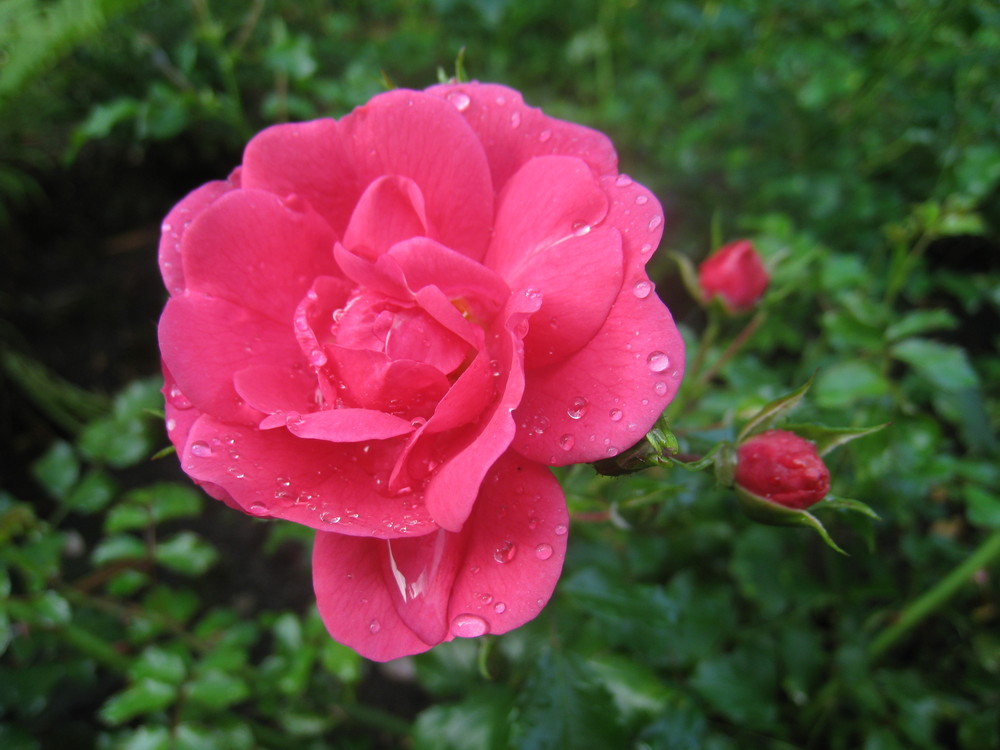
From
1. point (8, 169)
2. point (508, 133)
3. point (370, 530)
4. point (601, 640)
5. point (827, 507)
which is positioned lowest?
point (601, 640)

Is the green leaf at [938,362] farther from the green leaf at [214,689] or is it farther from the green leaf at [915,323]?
the green leaf at [214,689]

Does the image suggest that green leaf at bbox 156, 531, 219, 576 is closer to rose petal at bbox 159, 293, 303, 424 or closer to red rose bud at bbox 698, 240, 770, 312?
rose petal at bbox 159, 293, 303, 424

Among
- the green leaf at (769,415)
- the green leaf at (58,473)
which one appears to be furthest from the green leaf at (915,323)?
the green leaf at (58,473)

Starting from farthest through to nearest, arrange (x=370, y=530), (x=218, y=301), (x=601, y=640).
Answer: (x=601, y=640), (x=218, y=301), (x=370, y=530)

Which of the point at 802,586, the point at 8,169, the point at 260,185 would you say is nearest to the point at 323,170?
the point at 260,185

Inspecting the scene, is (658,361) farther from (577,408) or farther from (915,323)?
(915,323)

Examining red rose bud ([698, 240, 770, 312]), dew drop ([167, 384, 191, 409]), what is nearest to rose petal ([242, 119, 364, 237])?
dew drop ([167, 384, 191, 409])

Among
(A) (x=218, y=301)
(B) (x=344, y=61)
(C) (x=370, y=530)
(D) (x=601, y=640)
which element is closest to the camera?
(C) (x=370, y=530)

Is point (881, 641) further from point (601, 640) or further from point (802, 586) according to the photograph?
point (601, 640)
